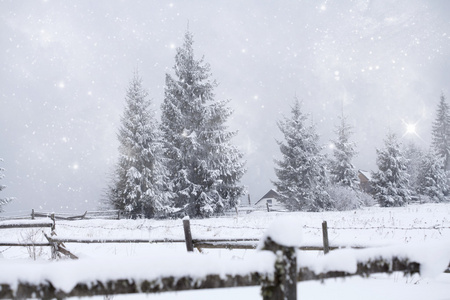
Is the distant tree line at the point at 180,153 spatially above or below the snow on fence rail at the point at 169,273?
above

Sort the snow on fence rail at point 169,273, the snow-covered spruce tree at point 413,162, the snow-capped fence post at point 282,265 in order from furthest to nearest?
the snow-covered spruce tree at point 413,162
the snow-capped fence post at point 282,265
the snow on fence rail at point 169,273

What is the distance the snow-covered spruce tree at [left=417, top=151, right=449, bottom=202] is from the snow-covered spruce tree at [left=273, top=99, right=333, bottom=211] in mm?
16710

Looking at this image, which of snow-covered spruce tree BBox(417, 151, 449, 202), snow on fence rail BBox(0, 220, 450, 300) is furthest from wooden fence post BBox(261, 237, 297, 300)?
snow-covered spruce tree BBox(417, 151, 449, 202)

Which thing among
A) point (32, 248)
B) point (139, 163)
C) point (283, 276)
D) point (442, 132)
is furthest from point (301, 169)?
point (442, 132)

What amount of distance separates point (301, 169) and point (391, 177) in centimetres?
1109

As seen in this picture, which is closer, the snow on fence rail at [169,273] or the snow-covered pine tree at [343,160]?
the snow on fence rail at [169,273]

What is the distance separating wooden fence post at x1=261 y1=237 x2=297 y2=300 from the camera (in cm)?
159

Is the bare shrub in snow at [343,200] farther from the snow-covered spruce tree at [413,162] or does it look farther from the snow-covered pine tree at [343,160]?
the snow-covered spruce tree at [413,162]

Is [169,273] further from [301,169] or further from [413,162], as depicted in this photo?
[413,162]

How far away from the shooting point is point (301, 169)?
26641 mm

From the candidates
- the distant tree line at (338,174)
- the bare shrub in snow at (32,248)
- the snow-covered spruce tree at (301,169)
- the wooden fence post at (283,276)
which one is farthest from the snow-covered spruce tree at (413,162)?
the wooden fence post at (283,276)

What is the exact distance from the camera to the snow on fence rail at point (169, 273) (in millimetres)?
1441

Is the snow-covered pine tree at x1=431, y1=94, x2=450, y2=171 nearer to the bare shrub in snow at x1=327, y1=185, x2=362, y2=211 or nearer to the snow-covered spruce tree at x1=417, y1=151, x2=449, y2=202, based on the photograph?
the snow-covered spruce tree at x1=417, y1=151, x2=449, y2=202

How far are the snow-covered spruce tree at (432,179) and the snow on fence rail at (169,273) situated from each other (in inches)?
1622
